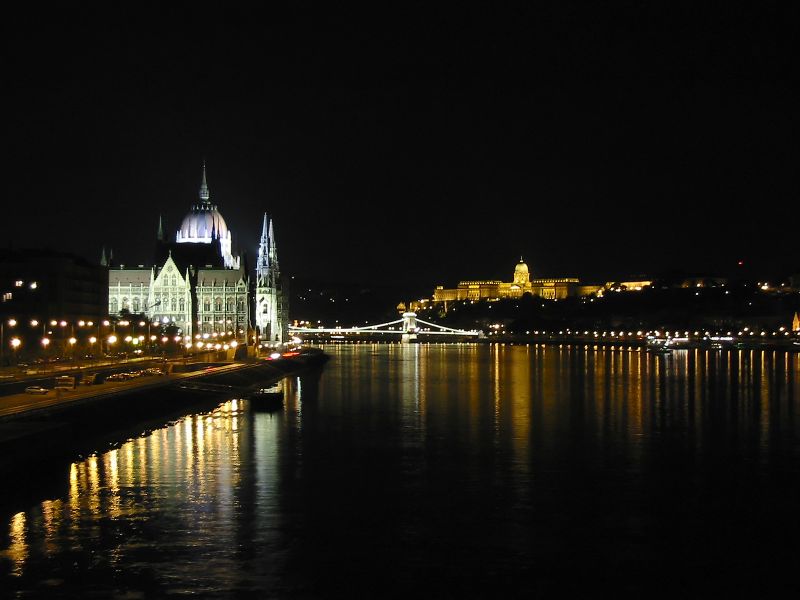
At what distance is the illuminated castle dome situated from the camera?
148 meters

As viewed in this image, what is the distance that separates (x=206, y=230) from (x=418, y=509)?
128m

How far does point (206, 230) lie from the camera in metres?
148

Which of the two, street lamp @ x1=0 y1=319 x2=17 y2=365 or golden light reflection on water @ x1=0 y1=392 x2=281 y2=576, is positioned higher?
street lamp @ x1=0 y1=319 x2=17 y2=365

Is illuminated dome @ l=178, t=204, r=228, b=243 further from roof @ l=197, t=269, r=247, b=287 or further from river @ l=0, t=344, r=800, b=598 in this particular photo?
river @ l=0, t=344, r=800, b=598

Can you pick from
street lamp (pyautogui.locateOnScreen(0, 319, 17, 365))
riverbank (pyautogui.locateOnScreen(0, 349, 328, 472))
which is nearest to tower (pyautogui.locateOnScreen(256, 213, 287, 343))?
street lamp (pyautogui.locateOnScreen(0, 319, 17, 365))

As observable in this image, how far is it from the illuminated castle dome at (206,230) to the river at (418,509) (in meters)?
106

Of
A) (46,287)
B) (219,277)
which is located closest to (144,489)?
(46,287)

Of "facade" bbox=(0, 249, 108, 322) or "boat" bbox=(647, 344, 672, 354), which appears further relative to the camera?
"boat" bbox=(647, 344, 672, 354)

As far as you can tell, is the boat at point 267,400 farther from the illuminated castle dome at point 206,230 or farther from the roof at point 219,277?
the illuminated castle dome at point 206,230

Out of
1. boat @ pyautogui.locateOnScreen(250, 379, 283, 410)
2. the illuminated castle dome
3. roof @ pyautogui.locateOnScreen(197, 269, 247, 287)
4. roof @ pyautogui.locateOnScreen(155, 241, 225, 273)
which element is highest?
the illuminated castle dome

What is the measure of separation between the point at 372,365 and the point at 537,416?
5045 cm

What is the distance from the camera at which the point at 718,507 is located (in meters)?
24.2

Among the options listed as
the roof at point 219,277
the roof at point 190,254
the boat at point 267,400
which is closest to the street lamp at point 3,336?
the boat at point 267,400

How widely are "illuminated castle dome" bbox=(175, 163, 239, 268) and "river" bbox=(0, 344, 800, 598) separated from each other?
106 metres
